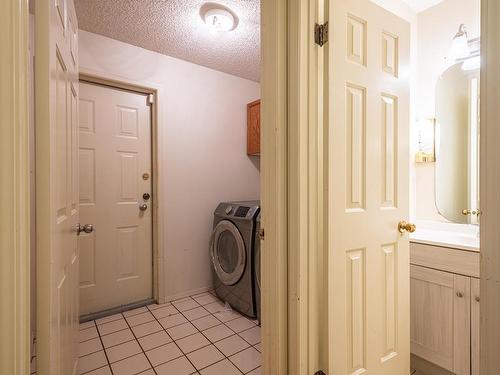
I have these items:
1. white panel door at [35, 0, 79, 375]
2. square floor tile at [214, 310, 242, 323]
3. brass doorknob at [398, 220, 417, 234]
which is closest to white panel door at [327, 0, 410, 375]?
brass doorknob at [398, 220, 417, 234]

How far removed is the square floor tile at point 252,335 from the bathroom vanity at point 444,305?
1.00 metres

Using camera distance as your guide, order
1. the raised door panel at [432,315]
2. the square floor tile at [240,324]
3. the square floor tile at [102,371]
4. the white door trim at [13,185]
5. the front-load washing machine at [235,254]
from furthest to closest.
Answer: the front-load washing machine at [235,254], the square floor tile at [240,324], the square floor tile at [102,371], the raised door panel at [432,315], the white door trim at [13,185]

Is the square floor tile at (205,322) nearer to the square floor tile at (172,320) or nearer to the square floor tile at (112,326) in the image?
the square floor tile at (172,320)

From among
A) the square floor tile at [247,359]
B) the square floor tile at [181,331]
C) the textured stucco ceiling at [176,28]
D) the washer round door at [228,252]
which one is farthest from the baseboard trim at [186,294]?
the textured stucco ceiling at [176,28]

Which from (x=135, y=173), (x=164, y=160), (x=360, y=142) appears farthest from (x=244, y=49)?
(x=360, y=142)

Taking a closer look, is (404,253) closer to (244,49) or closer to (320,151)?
(320,151)

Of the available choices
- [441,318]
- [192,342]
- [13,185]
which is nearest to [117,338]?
[192,342]

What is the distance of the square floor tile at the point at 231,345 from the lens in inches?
69.2

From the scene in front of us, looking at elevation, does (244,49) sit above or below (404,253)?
above

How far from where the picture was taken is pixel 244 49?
237cm

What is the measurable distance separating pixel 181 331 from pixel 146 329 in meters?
0.28

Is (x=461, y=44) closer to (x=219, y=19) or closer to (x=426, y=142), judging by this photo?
(x=426, y=142)

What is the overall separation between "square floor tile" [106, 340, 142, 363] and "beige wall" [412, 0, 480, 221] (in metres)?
2.26

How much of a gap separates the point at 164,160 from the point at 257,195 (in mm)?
1219
